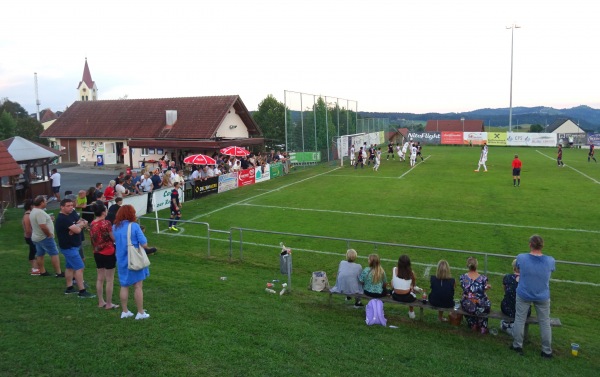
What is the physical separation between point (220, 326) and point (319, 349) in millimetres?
1575

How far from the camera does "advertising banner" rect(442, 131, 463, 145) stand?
58.1 m

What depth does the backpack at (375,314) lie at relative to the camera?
806 centimetres

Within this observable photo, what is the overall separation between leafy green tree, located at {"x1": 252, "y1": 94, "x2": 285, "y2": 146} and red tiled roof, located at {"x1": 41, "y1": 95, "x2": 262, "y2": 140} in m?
10.8

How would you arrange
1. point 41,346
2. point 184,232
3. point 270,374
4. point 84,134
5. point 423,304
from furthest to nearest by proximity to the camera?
point 84,134 < point 184,232 < point 423,304 < point 41,346 < point 270,374

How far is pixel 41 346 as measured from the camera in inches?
253

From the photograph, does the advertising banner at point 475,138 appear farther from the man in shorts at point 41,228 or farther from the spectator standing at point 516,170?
the man in shorts at point 41,228

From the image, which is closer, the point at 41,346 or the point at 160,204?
the point at 41,346

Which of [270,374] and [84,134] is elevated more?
[84,134]

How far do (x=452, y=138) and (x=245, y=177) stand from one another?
37337 mm

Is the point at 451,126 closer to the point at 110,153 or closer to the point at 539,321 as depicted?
the point at 110,153

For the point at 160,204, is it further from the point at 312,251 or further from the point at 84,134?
the point at 84,134

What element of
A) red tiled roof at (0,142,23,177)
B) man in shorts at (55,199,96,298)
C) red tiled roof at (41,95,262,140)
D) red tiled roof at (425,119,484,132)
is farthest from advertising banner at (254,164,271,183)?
red tiled roof at (425,119,484,132)

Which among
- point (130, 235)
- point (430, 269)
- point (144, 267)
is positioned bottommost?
point (430, 269)

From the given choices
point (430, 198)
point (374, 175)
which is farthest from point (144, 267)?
point (374, 175)
